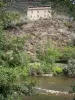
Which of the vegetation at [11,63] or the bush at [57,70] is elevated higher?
the vegetation at [11,63]

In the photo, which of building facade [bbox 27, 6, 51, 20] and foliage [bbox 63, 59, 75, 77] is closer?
foliage [bbox 63, 59, 75, 77]

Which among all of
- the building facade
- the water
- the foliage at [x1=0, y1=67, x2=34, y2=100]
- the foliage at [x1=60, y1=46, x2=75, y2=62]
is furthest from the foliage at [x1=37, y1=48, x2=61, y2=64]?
the foliage at [x1=0, y1=67, x2=34, y2=100]

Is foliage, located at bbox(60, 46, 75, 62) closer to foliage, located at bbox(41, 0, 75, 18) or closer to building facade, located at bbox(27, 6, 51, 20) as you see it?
building facade, located at bbox(27, 6, 51, 20)

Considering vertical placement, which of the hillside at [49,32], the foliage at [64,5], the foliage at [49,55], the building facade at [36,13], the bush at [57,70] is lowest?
the bush at [57,70]

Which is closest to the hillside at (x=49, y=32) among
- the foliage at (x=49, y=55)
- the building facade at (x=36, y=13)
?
the foliage at (x=49, y=55)

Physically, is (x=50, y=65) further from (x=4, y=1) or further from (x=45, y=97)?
(x=4, y=1)

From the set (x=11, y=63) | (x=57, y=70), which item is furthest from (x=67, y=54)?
(x=11, y=63)

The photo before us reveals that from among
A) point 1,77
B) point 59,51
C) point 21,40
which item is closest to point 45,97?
point 21,40

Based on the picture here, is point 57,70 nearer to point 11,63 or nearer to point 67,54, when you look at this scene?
point 67,54

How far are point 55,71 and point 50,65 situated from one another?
1.15 meters

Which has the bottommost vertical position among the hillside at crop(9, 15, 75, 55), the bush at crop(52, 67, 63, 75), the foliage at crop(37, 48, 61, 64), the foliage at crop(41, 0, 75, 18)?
the bush at crop(52, 67, 63, 75)

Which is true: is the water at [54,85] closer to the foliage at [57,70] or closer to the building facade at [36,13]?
the foliage at [57,70]

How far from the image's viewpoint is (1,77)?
342 inches

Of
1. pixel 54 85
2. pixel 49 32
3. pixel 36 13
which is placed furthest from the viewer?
pixel 36 13
